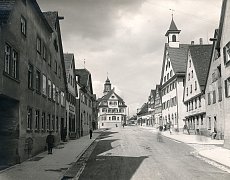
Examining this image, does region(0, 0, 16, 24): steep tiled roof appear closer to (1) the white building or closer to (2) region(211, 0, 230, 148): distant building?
(2) region(211, 0, 230, 148): distant building

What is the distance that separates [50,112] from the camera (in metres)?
27.9

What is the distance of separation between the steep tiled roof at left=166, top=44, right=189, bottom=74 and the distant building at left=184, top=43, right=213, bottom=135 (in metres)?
9.91

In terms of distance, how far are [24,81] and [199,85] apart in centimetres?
3087

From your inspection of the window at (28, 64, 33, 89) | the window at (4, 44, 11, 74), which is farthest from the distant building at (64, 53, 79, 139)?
the window at (4, 44, 11, 74)

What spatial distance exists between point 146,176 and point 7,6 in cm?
981

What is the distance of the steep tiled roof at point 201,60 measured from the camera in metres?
46.2

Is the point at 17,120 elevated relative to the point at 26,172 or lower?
elevated

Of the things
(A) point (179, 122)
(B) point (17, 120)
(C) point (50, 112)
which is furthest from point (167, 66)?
(B) point (17, 120)

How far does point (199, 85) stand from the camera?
4575cm

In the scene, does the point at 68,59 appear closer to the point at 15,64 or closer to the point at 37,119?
the point at 37,119

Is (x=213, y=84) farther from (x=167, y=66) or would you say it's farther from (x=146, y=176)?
(x=167, y=66)

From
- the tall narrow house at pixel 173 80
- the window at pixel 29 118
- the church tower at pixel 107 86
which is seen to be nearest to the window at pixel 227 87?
the window at pixel 29 118

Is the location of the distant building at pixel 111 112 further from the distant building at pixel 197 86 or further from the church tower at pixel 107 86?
the distant building at pixel 197 86

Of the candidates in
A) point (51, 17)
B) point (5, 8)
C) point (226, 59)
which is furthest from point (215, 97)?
point (5, 8)
